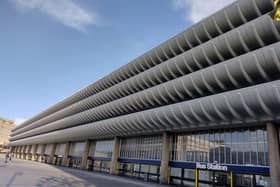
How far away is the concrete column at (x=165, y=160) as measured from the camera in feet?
102

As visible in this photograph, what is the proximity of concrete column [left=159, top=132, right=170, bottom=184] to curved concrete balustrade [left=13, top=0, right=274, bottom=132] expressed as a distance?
500 inches

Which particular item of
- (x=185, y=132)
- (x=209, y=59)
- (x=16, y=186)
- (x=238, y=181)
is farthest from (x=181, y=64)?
(x=16, y=186)

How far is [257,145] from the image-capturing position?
23.7 m

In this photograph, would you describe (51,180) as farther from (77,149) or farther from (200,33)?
(77,149)

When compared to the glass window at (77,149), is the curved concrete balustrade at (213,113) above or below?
above

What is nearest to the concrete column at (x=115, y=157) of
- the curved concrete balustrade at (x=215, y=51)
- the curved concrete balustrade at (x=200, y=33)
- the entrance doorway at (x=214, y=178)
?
the curved concrete balustrade at (x=215, y=51)

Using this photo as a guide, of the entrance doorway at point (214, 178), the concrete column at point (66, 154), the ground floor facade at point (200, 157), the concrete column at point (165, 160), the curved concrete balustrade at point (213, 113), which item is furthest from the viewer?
the concrete column at point (66, 154)

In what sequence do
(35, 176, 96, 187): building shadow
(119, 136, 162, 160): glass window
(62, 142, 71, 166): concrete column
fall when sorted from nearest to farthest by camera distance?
(35, 176, 96, 187): building shadow
(119, 136, 162, 160): glass window
(62, 142, 71, 166): concrete column

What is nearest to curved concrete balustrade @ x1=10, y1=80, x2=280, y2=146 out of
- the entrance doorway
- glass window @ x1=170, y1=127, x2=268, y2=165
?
glass window @ x1=170, y1=127, x2=268, y2=165

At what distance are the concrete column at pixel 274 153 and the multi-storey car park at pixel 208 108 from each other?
82 millimetres

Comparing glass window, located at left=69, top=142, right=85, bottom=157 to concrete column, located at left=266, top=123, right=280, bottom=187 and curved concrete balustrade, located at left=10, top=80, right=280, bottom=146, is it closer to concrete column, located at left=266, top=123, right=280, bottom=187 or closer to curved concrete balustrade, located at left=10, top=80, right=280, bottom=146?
curved concrete balustrade, located at left=10, top=80, right=280, bottom=146

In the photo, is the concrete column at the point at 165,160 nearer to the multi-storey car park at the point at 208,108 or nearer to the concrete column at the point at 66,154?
the multi-storey car park at the point at 208,108

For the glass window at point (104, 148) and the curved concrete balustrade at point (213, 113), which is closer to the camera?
A: the curved concrete balustrade at point (213, 113)

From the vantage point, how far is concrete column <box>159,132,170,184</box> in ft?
102
